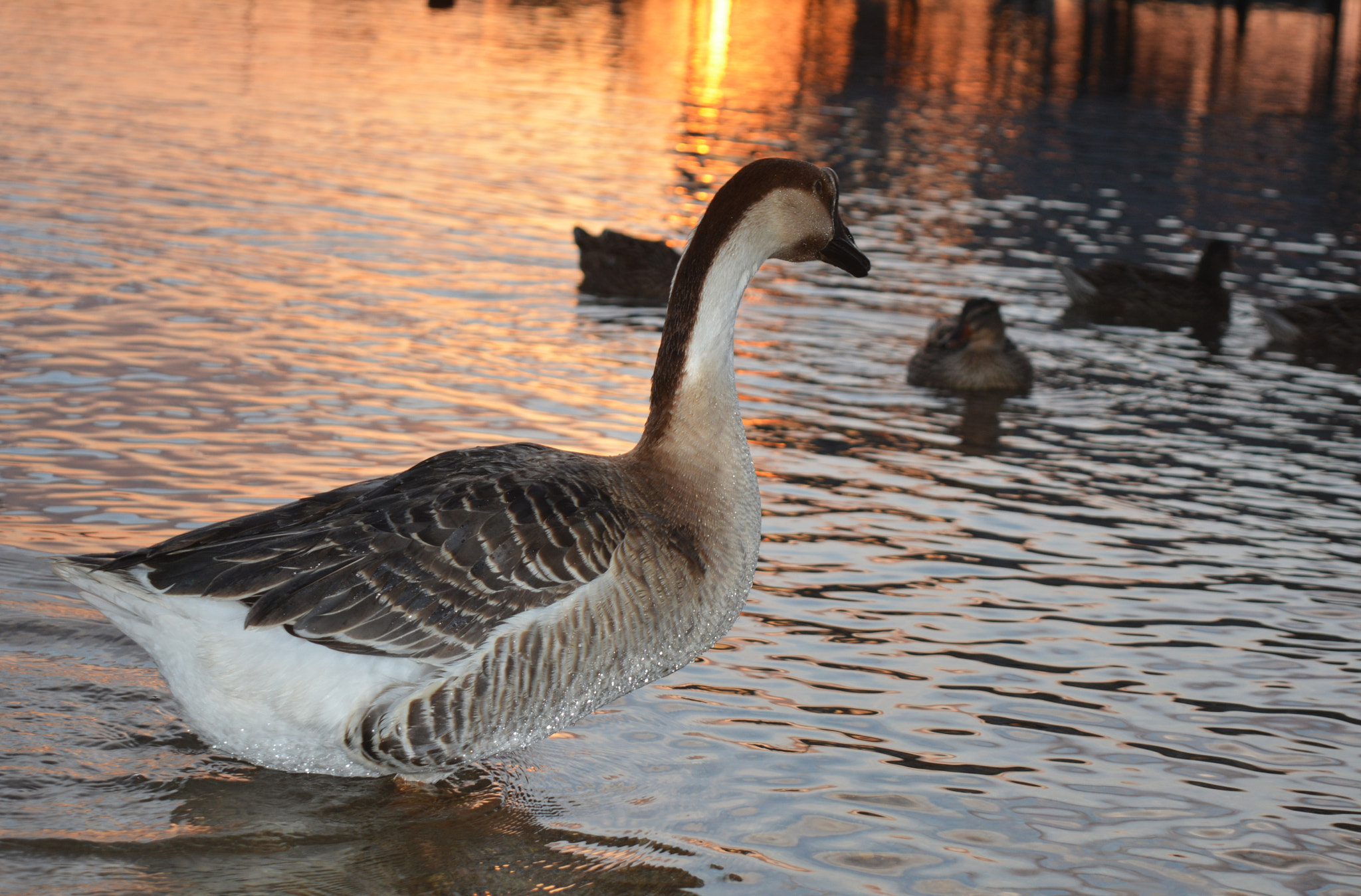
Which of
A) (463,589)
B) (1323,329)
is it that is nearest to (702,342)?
(463,589)

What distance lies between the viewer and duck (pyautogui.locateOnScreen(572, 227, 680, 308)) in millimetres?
16047

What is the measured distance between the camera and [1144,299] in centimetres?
1728

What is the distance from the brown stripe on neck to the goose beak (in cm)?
33

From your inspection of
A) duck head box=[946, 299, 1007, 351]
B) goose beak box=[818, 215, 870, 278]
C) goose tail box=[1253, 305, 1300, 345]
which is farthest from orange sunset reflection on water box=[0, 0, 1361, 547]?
goose tail box=[1253, 305, 1300, 345]

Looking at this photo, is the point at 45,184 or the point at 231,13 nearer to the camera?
the point at 45,184

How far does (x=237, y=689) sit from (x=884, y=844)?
2639 mm

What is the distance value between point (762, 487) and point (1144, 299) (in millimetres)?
8941

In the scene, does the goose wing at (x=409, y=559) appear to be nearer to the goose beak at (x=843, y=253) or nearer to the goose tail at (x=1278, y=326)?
the goose beak at (x=843, y=253)

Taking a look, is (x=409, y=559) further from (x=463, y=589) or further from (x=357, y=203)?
(x=357, y=203)

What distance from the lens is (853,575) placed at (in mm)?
8633

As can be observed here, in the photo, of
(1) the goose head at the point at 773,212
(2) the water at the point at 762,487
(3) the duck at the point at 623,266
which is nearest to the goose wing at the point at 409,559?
(2) the water at the point at 762,487

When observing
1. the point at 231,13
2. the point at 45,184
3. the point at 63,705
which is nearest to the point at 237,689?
the point at 63,705

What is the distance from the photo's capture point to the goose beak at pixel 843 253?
6.29 m

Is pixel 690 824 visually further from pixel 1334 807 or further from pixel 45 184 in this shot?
pixel 45 184
